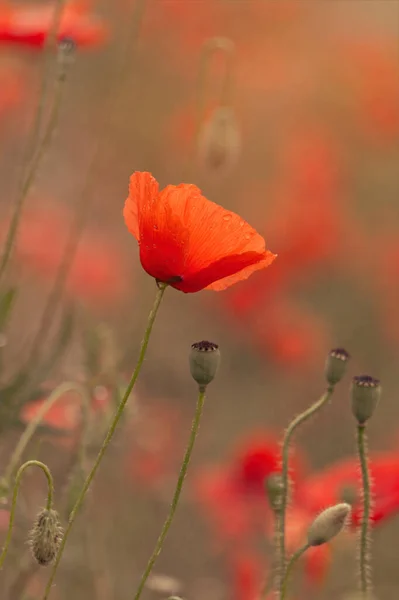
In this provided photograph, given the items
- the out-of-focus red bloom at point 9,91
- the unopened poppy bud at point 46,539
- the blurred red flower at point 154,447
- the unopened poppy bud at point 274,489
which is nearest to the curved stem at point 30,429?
the unopened poppy bud at point 46,539

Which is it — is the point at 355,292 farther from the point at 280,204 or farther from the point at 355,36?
the point at 355,36

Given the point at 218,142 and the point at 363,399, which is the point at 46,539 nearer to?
the point at 363,399

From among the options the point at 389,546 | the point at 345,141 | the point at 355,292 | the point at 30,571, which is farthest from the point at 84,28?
the point at 345,141

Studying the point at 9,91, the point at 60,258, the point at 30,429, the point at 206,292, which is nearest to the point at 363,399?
the point at 30,429

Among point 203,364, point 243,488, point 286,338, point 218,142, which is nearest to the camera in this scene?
point 203,364

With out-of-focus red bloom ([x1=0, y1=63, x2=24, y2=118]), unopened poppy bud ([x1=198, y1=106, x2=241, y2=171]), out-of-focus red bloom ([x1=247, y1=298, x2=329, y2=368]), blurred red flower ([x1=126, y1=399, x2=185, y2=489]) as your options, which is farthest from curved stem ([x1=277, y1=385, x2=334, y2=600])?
out-of-focus red bloom ([x1=247, y1=298, x2=329, y2=368])

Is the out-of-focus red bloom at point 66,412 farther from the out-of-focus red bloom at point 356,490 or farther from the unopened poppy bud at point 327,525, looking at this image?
the unopened poppy bud at point 327,525
